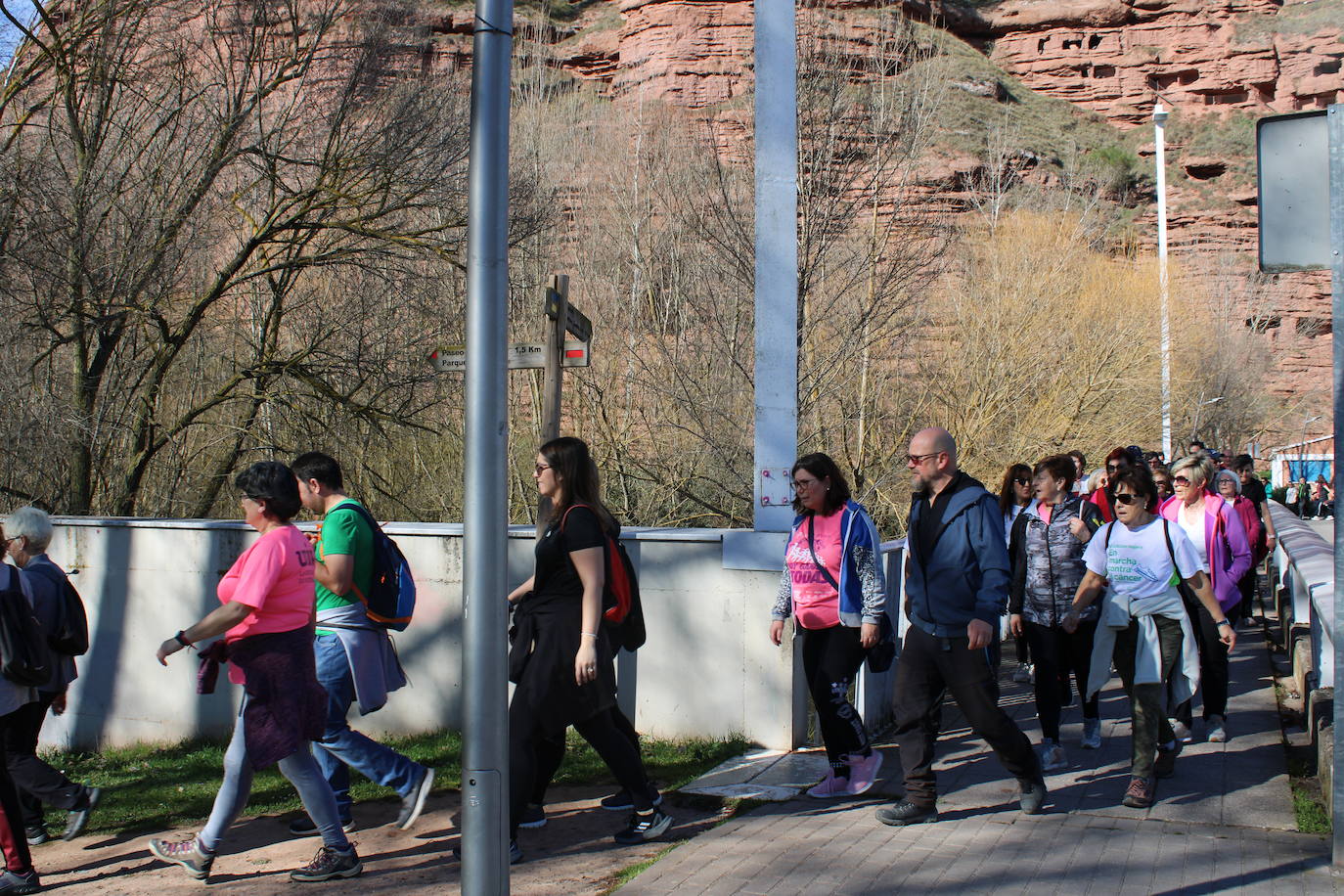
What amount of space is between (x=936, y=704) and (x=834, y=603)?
68 cm

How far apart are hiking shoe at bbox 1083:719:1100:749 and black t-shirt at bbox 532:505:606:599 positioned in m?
3.61

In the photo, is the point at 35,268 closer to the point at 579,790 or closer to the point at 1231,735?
the point at 579,790

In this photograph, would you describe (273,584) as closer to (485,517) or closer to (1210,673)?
(485,517)

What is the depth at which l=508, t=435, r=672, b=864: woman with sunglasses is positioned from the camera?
16.7ft

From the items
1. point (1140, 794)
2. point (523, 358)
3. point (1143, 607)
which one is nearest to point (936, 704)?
point (1140, 794)

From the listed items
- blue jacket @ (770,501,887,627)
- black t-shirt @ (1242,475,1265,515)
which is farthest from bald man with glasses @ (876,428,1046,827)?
black t-shirt @ (1242,475,1265,515)

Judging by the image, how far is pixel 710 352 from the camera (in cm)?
1864

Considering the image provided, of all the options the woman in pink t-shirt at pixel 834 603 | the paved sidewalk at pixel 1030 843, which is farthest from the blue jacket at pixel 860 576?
the paved sidewalk at pixel 1030 843

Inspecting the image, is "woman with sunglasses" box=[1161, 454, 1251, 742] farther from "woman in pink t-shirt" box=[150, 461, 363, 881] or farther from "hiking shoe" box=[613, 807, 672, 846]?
"woman in pink t-shirt" box=[150, 461, 363, 881]

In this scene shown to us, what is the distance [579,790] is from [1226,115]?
300 feet

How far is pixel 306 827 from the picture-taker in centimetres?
571

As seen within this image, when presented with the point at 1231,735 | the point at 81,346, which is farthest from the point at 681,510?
the point at 1231,735

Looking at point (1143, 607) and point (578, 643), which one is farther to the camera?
point (1143, 607)

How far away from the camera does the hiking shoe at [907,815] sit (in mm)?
5469
